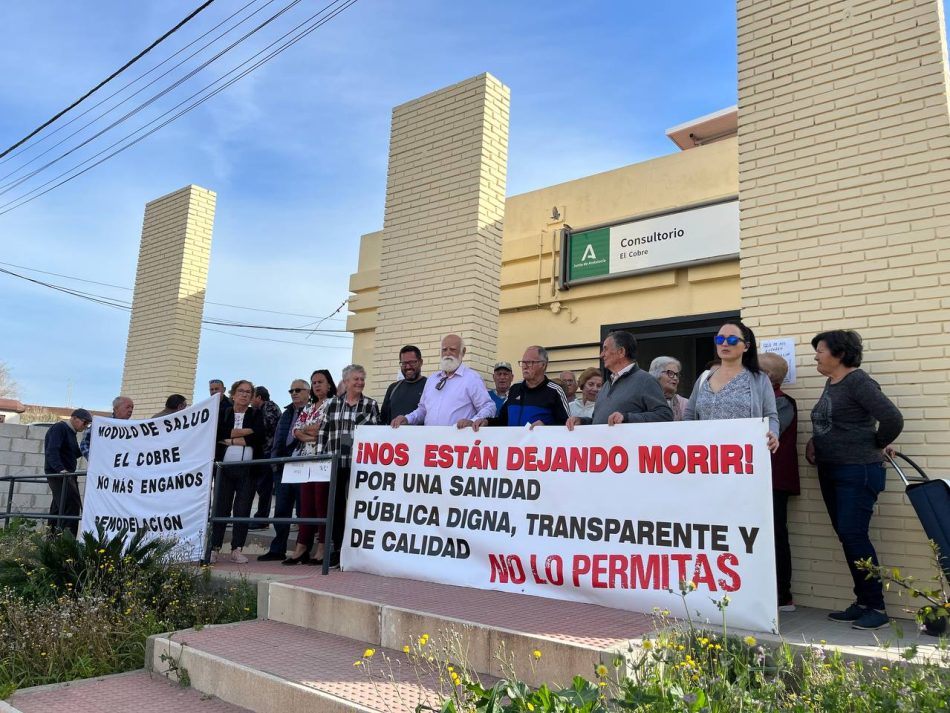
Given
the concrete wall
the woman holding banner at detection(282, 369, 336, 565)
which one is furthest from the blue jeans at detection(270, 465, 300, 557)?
the concrete wall

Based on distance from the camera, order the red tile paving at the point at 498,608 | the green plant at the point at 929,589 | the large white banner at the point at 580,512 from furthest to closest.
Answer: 1. the large white banner at the point at 580,512
2. the red tile paving at the point at 498,608
3. the green plant at the point at 929,589

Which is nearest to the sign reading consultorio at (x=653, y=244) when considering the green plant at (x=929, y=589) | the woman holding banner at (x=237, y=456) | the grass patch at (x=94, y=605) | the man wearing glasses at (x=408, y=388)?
the man wearing glasses at (x=408, y=388)

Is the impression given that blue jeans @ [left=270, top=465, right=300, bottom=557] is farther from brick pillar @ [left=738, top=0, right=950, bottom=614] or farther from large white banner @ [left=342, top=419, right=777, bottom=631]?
brick pillar @ [left=738, top=0, right=950, bottom=614]

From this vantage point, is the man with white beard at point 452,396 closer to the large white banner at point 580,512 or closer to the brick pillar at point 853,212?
the large white banner at point 580,512

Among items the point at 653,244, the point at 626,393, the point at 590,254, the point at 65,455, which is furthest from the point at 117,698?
the point at 590,254

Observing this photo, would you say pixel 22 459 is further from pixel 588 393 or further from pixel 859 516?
pixel 859 516

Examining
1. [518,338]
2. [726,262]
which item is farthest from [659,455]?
[518,338]

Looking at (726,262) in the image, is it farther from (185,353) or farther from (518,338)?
(185,353)

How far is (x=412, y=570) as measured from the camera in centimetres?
534

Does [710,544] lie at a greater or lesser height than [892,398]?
lesser

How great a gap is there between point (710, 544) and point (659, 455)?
0.57m

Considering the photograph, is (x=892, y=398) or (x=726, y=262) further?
(x=726, y=262)

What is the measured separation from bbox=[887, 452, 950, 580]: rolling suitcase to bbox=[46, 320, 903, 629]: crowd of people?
0.32m

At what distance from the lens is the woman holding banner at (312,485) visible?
6.39 m
